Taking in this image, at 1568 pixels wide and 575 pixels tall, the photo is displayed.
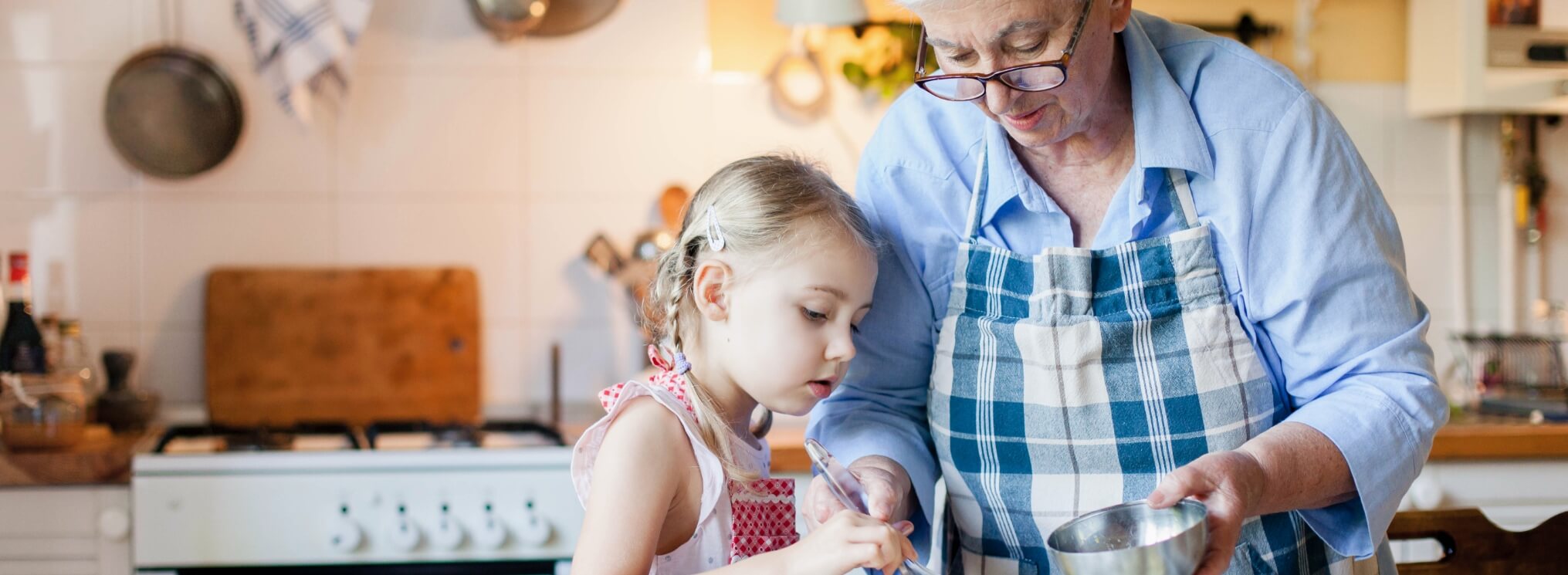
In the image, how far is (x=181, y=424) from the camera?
2295mm

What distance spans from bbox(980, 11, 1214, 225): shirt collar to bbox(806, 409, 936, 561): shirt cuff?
8.5 inches

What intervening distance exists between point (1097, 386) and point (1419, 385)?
25 centimetres

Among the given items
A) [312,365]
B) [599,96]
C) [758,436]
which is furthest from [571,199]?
[758,436]

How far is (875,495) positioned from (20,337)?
1793mm

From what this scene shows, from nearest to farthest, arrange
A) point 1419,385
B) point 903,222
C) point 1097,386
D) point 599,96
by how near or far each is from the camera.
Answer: point 1419,385
point 1097,386
point 903,222
point 599,96

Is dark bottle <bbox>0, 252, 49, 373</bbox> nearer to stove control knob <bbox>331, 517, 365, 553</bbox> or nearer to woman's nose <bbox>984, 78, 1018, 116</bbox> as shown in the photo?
stove control knob <bbox>331, 517, 365, 553</bbox>

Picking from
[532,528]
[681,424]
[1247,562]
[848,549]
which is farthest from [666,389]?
[532,528]

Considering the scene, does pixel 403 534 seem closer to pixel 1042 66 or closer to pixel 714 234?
pixel 714 234

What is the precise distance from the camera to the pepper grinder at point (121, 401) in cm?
224

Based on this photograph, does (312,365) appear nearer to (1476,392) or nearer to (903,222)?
(903,222)

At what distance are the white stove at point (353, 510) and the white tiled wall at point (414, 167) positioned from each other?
1.70 ft

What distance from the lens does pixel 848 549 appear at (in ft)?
2.94

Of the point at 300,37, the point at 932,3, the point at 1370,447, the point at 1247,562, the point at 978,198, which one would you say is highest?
the point at 300,37

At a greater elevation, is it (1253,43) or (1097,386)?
(1253,43)
